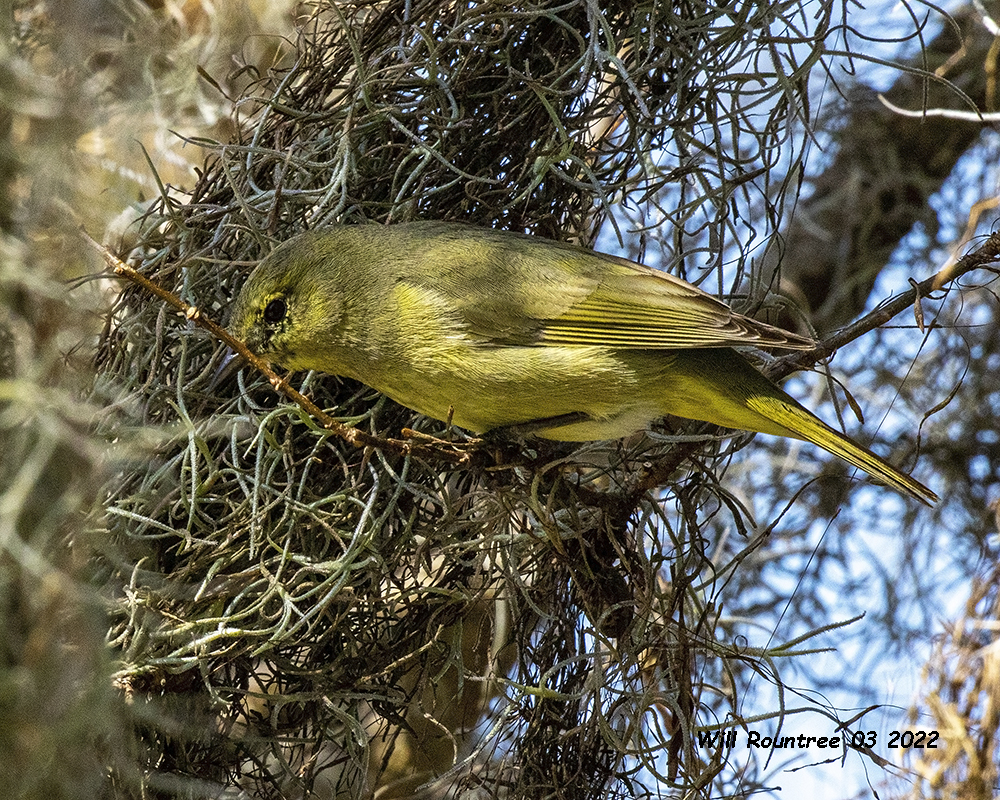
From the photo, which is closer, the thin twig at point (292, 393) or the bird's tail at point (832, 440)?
the thin twig at point (292, 393)

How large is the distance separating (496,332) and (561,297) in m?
0.18

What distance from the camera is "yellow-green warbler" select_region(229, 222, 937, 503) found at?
8.66 feet

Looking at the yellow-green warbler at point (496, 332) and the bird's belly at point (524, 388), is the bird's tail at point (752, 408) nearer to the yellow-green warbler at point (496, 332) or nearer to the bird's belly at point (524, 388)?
the yellow-green warbler at point (496, 332)

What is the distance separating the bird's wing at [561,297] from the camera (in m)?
2.69

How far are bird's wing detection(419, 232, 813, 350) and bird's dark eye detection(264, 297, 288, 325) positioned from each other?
35 centimetres

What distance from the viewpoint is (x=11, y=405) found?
1.22 metres

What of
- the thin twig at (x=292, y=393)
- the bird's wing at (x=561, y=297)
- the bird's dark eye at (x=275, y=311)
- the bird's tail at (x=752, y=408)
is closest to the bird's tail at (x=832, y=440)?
the bird's tail at (x=752, y=408)

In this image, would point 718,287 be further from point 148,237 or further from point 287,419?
point 148,237

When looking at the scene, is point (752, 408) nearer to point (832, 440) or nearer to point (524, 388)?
point (832, 440)

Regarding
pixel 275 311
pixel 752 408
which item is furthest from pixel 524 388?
pixel 275 311

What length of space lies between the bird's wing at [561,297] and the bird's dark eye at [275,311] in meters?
0.35

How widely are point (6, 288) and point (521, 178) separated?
1771 mm

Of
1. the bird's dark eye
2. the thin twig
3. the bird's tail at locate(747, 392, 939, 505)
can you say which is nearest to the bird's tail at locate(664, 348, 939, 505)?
the bird's tail at locate(747, 392, 939, 505)

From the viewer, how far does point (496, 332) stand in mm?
2730
